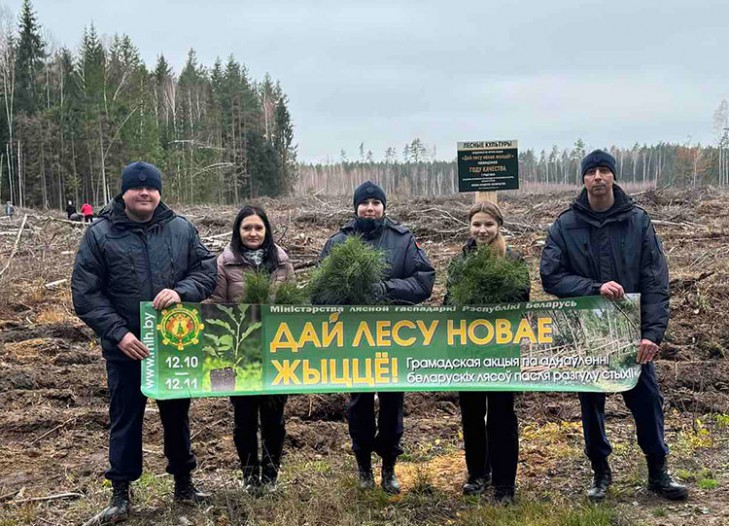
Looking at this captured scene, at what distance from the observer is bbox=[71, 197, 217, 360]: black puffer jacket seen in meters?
4.17

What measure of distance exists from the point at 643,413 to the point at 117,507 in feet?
11.3

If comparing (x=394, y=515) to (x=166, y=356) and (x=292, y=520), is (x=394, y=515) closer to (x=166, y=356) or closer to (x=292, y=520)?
(x=292, y=520)

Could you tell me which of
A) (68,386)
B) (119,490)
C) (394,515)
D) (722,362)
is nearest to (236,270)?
(119,490)

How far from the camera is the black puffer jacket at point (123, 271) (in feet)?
13.7

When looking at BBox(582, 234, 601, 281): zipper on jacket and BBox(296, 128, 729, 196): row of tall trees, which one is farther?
BBox(296, 128, 729, 196): row of tall trees

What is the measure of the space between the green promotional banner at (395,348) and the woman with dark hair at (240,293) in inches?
10.3

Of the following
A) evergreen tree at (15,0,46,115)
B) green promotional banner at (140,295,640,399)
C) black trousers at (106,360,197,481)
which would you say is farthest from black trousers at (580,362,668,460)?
evergreen tree at (15,0,46,115)

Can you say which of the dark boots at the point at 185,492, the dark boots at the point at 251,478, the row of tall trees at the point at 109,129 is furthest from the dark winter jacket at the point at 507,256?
the row of tall trees at the point at 109,129

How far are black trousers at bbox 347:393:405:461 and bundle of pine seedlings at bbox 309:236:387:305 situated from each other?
2.33ft

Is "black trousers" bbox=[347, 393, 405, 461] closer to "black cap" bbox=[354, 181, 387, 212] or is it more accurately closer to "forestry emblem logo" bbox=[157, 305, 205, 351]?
"forestry emblem logo" bbox=[157, 305, 205, 351]

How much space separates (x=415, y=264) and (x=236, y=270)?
1.22 metres

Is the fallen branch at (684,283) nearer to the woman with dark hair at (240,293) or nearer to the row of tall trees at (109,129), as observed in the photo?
the woman with dark hair at (240,293)

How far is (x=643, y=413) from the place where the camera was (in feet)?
14.6

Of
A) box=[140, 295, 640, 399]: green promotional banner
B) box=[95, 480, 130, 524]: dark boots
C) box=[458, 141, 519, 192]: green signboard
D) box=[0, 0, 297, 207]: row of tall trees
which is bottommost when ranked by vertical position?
box=[95, 480, 130, 524]: dark boots
